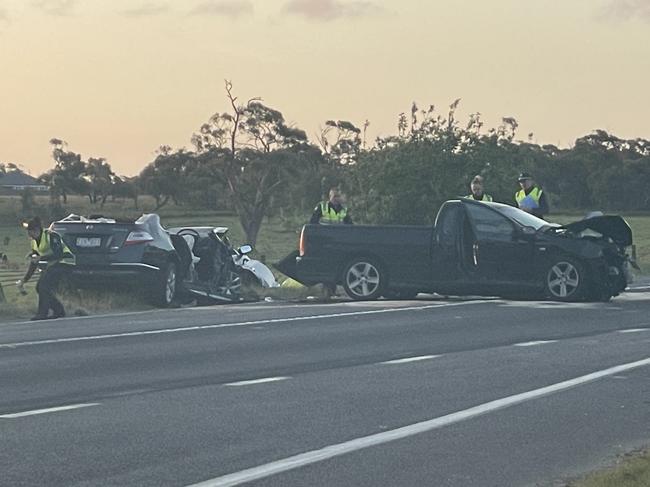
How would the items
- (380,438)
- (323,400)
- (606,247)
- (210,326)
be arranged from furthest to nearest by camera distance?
(606,247)
(210,326)
(323,400)
(380,438)

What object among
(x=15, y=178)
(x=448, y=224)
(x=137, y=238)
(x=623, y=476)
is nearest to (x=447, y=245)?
(x=448, y=224)

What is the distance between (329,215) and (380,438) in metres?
15.9

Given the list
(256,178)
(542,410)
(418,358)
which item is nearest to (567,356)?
(418,358)

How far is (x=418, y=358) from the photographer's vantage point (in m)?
15.2

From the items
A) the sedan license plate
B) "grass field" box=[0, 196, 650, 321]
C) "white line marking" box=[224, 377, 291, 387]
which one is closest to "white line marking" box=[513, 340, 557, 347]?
"white line marking" box=[224, 377, 291, 387]

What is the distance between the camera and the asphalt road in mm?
9250

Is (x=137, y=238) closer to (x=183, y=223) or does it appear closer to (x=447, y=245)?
(x=447, y=245)

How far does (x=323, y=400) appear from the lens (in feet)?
39.7

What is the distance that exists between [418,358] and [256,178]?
199ft

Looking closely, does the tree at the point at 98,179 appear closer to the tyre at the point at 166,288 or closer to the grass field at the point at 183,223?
the grass field at the point at 183,223

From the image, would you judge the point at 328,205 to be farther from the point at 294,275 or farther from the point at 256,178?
the point at 256,178

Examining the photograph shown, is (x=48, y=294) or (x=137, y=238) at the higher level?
(x=137, y=238)

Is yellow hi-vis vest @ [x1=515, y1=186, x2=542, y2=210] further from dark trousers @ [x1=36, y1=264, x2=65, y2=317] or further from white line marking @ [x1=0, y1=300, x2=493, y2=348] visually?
dark trousers @ [x1=36, y1=264, x2=65, y2=317]

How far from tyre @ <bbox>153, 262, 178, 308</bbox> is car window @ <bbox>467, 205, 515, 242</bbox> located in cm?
445
